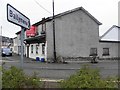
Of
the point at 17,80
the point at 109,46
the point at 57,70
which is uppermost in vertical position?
the point at 109,46

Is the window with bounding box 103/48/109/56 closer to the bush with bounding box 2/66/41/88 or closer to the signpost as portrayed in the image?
the signpost

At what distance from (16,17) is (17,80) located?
5.58 feet

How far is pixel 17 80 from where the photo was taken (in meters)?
6.78

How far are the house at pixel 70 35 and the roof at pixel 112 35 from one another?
2.90 m

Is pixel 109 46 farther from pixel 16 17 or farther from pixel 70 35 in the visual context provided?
pixel 16 17

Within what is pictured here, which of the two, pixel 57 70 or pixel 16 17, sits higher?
pixel 16 17

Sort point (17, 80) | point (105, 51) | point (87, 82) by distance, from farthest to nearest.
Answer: point (105, 51), point (17, 80), point (87, 82)

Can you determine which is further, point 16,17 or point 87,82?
point 16,17

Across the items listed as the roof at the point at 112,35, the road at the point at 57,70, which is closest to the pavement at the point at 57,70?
the road at the point at 57,70

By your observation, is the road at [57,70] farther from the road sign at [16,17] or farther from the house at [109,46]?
the house at [109,46]

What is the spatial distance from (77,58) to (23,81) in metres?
27.6

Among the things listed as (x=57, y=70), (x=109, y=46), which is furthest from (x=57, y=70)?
(x=109, y=46)

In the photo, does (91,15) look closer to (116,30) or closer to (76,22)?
(76,22)

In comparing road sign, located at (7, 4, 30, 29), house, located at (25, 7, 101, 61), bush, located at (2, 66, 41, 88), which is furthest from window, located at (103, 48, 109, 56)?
bush, located at (2, 66, 41, 88)
